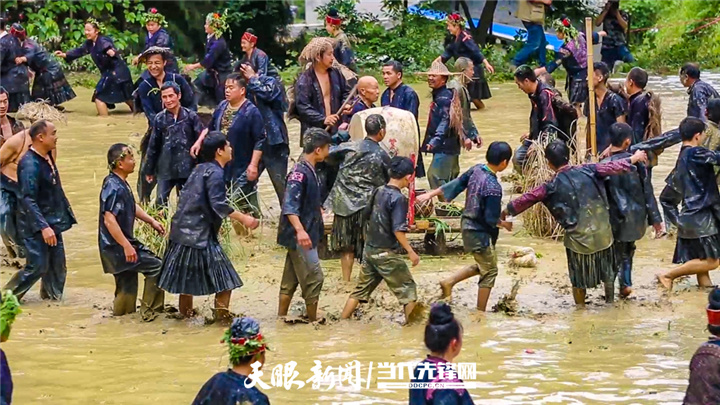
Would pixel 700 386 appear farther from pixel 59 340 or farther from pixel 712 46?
pixel 712 46

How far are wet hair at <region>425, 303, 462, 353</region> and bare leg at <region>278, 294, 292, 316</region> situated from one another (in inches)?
146

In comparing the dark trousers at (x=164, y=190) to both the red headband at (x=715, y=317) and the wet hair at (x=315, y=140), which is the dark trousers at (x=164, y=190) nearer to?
the wet hair at (x=315, y=140)

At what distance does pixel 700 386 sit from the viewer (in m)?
6.53

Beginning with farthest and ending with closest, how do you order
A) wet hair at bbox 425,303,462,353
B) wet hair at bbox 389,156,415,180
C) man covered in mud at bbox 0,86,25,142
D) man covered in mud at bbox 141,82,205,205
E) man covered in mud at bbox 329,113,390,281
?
man covered in mud at bbox 141,82,205,205 → man covered in mud at bbox 0,86,25,142 → man covered in mud at bbox 329,113,390,281 → wet hair at bbox 389,156,415,180 → wet hair at bbox 425,303,462,353

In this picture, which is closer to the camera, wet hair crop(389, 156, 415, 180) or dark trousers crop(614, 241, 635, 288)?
wet hair crop(389, 156, 415, 180)

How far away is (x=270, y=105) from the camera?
1269cm

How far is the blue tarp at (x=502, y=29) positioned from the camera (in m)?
24.6

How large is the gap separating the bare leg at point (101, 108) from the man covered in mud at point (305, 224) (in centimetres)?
947

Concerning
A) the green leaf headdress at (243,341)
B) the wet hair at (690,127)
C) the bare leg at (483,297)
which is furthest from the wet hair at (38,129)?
the wet hair at (690,127)

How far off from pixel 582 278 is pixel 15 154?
434cm

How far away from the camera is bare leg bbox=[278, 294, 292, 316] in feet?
33.0

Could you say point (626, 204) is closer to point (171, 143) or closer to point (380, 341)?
point (380, 341)

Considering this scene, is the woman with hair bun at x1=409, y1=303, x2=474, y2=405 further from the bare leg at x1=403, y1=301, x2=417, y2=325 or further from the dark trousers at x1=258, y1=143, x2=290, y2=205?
the dark trousers at x1=258, y1=143, x2=290, y2=205

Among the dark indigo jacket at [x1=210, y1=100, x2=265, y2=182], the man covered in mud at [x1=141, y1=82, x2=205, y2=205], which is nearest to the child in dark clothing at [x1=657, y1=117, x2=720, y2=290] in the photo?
the dark indigo jacket at [x1=210, y1=100, x2=265, y2=182]
